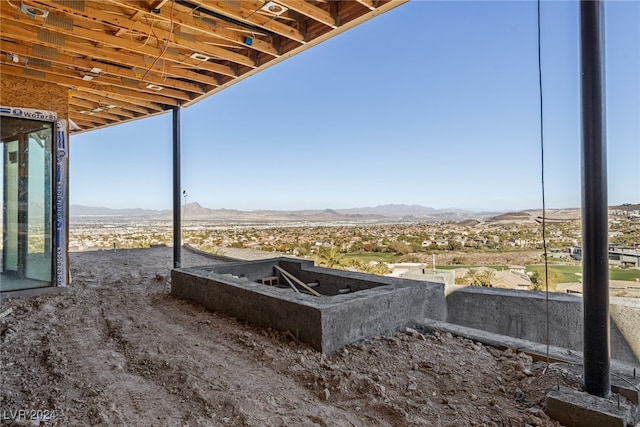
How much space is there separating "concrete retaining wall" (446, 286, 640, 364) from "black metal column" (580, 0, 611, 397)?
3.11 meters

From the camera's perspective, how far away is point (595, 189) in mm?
1769

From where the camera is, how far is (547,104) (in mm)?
2121

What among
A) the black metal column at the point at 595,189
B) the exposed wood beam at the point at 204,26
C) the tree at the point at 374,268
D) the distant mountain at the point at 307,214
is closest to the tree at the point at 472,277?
the tree at the point at 374,268

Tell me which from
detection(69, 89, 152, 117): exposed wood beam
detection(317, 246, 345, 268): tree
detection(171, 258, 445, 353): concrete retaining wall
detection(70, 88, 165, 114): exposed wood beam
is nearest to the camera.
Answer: detection(171, 258, 445, 353): concrete retaining wall

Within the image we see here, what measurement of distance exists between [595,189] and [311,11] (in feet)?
9.76

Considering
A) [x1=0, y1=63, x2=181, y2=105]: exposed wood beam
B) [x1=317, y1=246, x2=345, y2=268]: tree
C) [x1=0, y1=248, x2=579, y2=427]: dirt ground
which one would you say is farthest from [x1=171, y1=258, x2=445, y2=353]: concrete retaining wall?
[x1=317, y1=246, x2=345, y2=268]: tree

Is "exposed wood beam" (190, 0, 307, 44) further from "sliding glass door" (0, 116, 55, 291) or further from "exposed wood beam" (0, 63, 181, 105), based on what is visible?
"sliding glass door" (0, 116, 55, 291)

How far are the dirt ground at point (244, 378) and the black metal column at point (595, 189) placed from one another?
1.40 ft

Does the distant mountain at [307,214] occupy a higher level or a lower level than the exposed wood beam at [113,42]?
lower

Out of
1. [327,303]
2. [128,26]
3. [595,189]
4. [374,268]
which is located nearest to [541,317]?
[327,303]

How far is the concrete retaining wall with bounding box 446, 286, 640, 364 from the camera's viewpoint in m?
4.45

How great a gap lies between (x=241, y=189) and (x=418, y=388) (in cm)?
2276

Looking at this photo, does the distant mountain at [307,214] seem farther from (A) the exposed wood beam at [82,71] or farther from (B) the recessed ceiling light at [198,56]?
(B) the recessed ceiling light at [198,56]

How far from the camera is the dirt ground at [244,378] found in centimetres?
184
